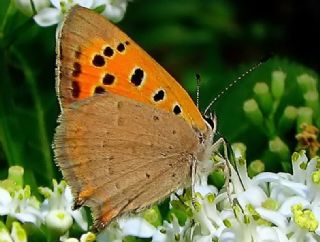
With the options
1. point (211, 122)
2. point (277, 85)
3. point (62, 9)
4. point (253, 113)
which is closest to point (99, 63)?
point (211, 122)

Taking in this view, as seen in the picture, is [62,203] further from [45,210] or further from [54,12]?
[54,12]

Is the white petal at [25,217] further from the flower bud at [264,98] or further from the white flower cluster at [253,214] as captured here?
the flower bud at [264,98]

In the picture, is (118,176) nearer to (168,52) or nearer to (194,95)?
(194,95)

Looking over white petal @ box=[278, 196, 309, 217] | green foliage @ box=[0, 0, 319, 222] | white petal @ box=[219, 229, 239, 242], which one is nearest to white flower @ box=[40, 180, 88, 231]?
green foliage @ box=[0, 0, 319, 222]

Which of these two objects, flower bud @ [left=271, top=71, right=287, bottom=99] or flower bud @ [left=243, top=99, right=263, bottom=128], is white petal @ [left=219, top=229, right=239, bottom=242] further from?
flower bud @ [left=271, top=71, right=287, bottom=99]

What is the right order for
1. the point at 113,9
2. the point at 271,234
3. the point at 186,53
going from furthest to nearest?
the point at 186,53
the point at 113,9
the point at 271,234

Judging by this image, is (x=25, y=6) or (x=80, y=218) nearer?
(x=80, y=218)

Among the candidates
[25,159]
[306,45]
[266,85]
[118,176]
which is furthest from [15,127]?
[306,45]
